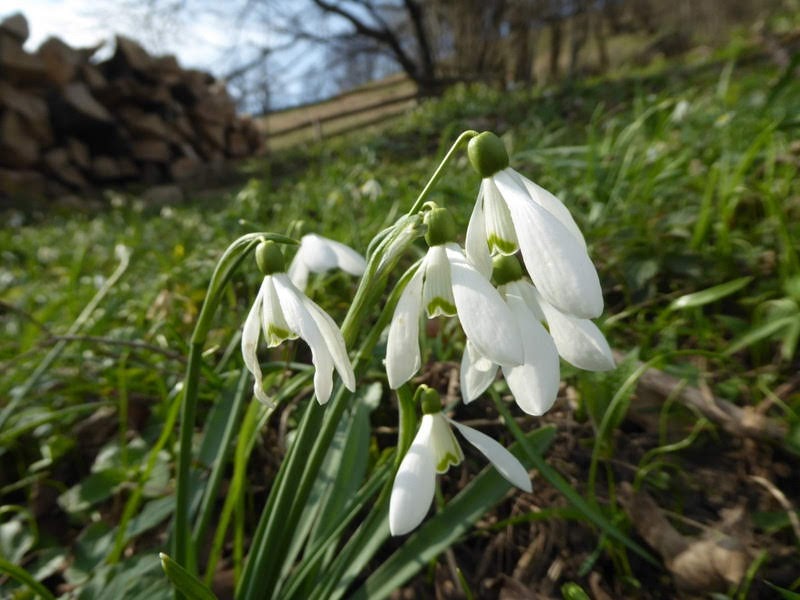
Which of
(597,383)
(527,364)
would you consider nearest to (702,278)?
(597,383)

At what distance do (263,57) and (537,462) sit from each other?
11271mm

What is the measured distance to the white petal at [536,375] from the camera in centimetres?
52

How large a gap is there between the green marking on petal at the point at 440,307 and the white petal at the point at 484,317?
3 centimetres

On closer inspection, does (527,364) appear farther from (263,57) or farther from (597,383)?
(263,57)

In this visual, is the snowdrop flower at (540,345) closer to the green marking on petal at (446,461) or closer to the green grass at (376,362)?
the green marking on petal at (446,461)

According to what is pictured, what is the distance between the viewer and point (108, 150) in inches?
282

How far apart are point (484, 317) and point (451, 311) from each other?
0.07m

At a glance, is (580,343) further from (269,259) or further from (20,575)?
(20,575)

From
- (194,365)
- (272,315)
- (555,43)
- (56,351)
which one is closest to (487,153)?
(272,315)

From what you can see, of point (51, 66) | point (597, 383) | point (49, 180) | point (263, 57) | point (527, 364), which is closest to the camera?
point (527, 364)

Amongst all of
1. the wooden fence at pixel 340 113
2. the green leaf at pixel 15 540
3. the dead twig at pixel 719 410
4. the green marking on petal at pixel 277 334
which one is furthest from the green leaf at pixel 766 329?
the wooden fence at pixel 340 113

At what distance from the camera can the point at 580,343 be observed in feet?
1.75

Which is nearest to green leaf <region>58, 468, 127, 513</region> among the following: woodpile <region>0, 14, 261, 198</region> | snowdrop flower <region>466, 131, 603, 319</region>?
snowdrop flower <region>466, 131, 603, 319</region>

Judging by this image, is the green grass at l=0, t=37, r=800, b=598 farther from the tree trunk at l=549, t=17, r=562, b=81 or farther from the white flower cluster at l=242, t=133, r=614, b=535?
the tree trunk at l=549, t=17, r=562, b=81
